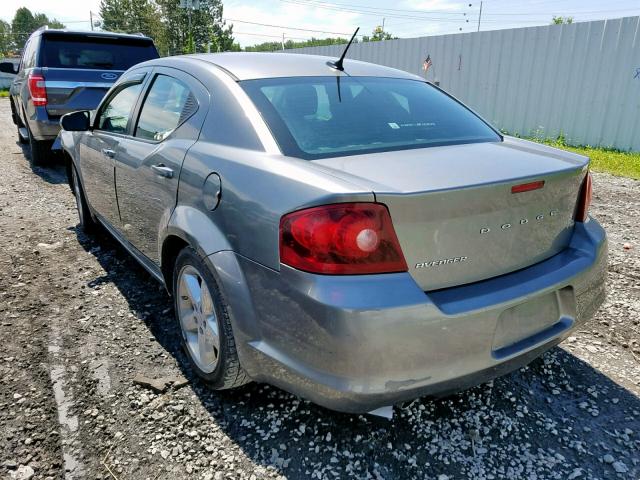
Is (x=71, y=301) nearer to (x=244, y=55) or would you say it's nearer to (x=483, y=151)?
(x=244, y=55)

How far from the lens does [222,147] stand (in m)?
2.18

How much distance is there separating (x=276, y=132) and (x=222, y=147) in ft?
0.92

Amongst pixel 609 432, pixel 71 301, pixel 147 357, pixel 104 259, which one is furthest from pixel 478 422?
pixel 104 259

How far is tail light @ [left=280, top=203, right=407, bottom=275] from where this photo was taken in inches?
64.3

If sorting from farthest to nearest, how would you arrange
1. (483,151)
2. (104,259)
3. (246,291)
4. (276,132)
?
(104,259)
(483,151)
(276,132)
(246,291)

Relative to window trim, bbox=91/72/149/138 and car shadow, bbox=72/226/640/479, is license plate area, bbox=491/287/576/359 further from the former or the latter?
window trim, bbox=91/72/149/138

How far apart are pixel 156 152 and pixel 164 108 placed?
0.32 m

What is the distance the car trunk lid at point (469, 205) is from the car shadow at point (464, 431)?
76cm

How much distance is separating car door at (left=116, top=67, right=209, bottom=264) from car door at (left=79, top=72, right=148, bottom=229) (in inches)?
6.5

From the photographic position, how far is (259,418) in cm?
222

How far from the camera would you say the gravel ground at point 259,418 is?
1.96 metres

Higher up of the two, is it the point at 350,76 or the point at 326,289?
the point at 350,76

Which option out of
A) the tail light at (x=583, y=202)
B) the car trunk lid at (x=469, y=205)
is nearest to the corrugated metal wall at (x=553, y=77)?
the tail light at (x=583, y=202)

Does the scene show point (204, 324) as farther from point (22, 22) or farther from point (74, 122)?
point (22, 22)
